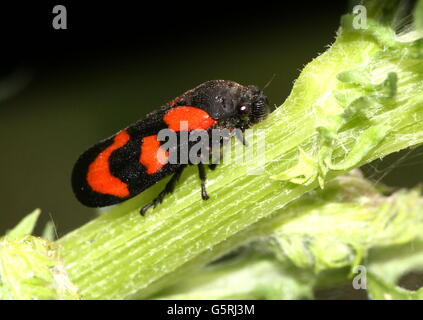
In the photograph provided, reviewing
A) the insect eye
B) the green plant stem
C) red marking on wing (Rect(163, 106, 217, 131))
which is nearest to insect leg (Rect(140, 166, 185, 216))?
the green plant stem

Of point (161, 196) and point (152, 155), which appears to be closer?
point (161, 196)

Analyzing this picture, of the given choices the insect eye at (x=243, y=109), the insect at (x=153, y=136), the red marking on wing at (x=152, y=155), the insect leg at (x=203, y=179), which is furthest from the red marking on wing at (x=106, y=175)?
the insect eye at (x=243, y=109)

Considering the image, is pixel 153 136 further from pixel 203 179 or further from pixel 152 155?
pixel 203 179

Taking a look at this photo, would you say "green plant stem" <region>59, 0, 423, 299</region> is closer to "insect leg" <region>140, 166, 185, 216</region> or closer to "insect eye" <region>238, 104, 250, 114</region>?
"insect leg" <region>140, 166, 185, 216</region>

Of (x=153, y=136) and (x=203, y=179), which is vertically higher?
(x=153, y=136)

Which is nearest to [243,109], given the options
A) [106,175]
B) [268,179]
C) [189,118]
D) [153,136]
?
[189,118]

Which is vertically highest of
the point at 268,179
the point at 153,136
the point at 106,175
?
the point at 153,136

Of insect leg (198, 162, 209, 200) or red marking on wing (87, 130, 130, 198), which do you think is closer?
insect leg (198, 162, 209, 200)

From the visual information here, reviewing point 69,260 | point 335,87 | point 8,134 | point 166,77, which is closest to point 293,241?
point 335,87
